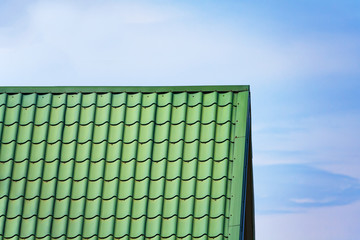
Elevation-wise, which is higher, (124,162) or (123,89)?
(123,89)

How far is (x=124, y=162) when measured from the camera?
13156mm

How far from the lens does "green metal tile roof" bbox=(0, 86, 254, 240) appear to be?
12.4 meters

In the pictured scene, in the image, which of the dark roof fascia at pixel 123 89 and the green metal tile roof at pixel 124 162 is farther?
the dark roof fascia at pixel 123 89

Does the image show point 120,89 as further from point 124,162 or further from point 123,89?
point 124,162

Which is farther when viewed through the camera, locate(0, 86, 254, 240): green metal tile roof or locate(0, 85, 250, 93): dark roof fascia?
locate(0, 85, 250, 93): dark roof fascia

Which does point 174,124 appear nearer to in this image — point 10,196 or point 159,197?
point 159,197

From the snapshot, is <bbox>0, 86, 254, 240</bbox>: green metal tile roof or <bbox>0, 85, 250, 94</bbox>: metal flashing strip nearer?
<bbox>0, 86, 254, 240</bbox>: green metal tile roof

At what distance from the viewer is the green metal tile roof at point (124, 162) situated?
40.7ft

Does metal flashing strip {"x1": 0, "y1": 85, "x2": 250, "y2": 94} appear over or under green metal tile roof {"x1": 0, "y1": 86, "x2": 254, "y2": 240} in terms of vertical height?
over

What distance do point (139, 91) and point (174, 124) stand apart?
101 cm

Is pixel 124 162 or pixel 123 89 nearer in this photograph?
pixel 124 162

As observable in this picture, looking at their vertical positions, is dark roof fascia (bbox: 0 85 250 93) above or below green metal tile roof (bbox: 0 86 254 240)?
above

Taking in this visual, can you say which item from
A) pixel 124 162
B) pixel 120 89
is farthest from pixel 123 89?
pixel 124 162

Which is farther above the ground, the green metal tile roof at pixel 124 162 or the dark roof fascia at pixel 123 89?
the dark roof fascia at pixel 123 89
